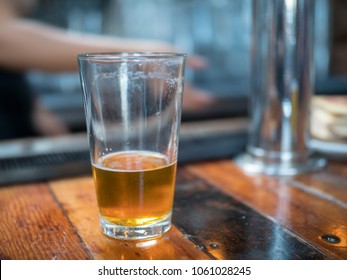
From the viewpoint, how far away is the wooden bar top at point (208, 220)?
1.62 ft

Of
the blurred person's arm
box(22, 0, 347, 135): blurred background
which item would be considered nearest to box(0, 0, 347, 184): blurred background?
box(22, 0, 347, 135): blurred background

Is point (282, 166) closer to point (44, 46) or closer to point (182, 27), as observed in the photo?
point (44, 46)

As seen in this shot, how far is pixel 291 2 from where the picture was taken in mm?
755

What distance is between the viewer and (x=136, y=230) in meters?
0.52

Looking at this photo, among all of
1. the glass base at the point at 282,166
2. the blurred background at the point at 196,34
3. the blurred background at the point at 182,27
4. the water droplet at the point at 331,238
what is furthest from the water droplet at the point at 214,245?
the blurred background at the point at 182,27

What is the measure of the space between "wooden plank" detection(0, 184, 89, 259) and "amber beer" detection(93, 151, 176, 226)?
0.18ft

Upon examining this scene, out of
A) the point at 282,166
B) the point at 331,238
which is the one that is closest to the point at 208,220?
the point at 331,238

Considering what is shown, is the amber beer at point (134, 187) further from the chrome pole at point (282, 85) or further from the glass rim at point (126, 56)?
the chrome pole at point (282, 85)

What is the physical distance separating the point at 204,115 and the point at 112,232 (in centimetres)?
153

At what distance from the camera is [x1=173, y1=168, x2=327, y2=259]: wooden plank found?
0.49 m

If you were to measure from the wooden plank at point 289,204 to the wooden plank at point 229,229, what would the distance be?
15 millimetres

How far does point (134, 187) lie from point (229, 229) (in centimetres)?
13
